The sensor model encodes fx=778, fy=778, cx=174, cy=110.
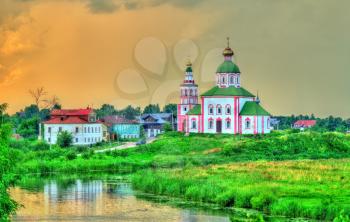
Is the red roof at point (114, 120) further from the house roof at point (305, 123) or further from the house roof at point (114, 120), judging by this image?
the house roof at point (305, 123)

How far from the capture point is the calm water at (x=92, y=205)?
1465 inches

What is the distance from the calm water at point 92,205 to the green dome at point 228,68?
3750 cm

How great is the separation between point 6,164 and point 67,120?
63.9 metres

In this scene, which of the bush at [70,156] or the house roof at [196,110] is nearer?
the bush at [70,156]

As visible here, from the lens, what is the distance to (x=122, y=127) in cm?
10650

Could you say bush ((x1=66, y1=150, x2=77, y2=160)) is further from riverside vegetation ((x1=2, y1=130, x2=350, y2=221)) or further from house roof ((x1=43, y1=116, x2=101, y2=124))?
house roof ((x1=43, y1=116, x2=101, y2=124))

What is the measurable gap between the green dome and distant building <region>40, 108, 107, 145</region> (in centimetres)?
1638

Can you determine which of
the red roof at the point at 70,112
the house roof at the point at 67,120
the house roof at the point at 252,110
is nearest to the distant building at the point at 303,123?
the house roof at the point at 252,110

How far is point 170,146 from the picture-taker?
76188 millimetres

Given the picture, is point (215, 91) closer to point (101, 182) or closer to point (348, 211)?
point (101, 182)

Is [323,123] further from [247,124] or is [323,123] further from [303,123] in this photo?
[247,124]

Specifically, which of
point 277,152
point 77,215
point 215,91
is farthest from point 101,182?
point 215,91

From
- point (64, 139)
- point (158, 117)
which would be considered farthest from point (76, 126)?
point (158, 117)

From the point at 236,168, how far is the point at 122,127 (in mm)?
53253
